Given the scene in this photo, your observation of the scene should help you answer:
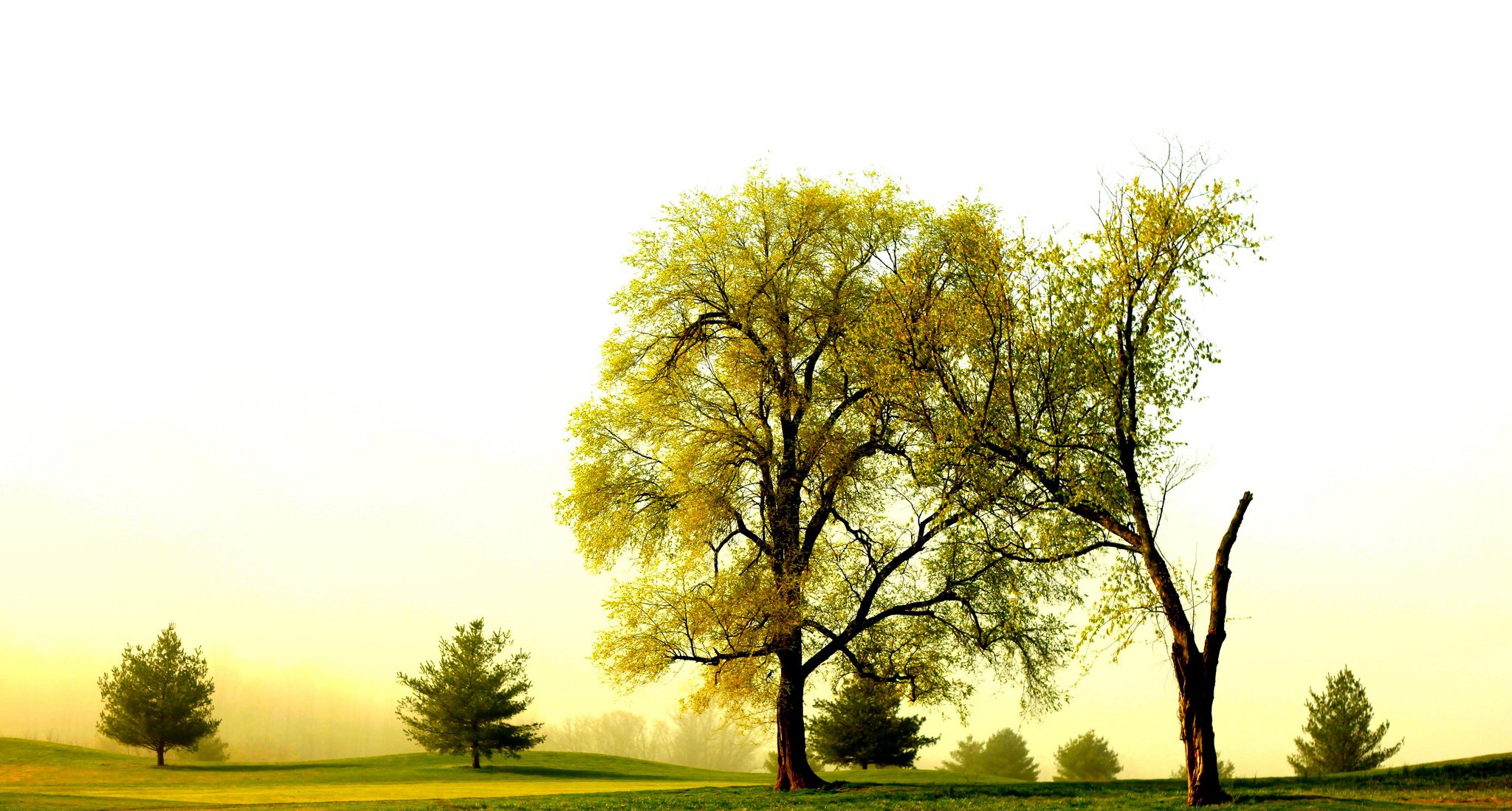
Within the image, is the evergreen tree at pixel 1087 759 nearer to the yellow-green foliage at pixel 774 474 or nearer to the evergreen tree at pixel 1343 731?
the evergreen tree at pixel 1343 731

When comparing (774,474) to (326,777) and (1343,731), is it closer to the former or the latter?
(326,777)

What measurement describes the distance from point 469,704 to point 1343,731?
134 feet

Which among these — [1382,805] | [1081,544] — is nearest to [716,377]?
[1081,544]

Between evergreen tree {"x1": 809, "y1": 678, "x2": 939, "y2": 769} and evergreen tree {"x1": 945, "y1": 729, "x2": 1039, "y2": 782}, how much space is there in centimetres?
1690

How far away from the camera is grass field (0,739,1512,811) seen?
2161 centimetres

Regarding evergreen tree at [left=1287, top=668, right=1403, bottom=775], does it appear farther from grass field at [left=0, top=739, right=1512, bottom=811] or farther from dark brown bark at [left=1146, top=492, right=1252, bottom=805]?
dark brown bark at [left=1146, top=492, right=1252, bottom=805]

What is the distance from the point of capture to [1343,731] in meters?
46.0

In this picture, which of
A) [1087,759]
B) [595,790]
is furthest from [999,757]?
[595,790]

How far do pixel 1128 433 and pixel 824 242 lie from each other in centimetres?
1171

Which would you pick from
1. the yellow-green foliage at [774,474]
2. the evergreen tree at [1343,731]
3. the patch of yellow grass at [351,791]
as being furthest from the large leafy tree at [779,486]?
the evergreen tree at [1343,731]

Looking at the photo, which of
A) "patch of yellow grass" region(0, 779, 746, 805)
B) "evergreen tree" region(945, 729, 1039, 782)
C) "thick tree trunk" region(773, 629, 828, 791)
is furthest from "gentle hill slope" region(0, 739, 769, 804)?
"evergreen tree" region(945, 729, 1039, 782)

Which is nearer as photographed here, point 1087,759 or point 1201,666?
point 1201,666

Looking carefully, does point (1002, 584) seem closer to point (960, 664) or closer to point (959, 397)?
point (960, 664)

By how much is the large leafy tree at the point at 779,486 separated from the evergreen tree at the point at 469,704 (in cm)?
2117
